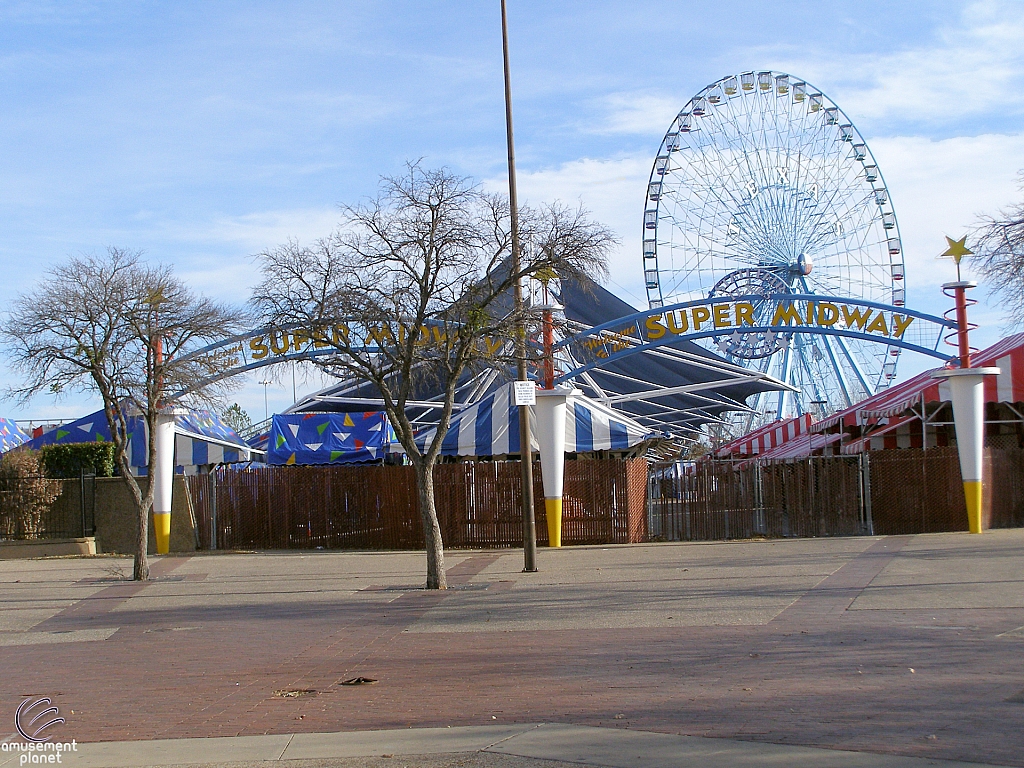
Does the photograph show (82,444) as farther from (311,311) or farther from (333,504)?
(311,311)

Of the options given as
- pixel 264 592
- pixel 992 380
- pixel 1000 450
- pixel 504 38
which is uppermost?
pixel 504 38

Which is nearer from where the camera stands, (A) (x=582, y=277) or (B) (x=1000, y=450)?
(A) (x=582, y=277)

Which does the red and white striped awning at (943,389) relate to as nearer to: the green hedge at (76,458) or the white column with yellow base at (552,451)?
the white column with yellow base at (552,451)

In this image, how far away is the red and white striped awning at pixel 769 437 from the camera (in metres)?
43.8

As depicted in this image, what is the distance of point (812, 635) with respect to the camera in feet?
35.6

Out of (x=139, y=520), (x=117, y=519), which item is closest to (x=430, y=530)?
(x=139, y=520)

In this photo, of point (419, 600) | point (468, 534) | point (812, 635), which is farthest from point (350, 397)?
point (812, 635)

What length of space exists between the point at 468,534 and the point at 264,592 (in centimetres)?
760

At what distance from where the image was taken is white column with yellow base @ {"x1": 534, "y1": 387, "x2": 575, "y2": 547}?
2303 cm

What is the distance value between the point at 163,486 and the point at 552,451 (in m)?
8.85

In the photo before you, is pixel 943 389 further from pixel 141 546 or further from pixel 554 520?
pixel 141 546

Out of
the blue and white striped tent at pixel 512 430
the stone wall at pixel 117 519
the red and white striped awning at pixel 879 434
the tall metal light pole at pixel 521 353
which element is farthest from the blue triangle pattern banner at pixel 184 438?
the red and white striped awning at pixel 879 434

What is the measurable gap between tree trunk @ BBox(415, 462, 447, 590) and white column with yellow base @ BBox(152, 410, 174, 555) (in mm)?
9995

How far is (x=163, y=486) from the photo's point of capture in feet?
80.0
